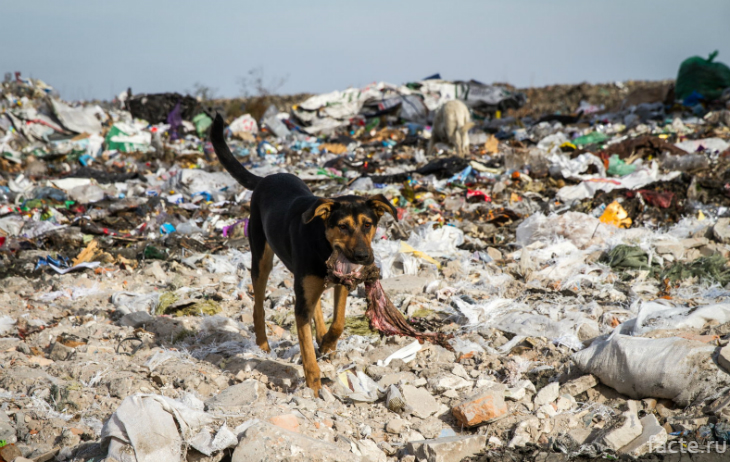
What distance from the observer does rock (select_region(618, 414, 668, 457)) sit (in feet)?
8.27

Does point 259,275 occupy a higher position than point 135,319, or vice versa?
point 259,275

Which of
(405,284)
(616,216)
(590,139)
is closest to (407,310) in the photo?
(405,284)

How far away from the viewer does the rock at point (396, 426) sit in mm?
2898

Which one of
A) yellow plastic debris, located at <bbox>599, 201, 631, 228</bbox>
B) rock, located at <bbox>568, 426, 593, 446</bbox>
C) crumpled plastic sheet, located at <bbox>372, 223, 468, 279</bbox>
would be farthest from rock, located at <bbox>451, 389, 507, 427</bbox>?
yellow plastic debris, located at <bbox>599, 201, 631, 228</bbox>

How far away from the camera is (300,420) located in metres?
2.77

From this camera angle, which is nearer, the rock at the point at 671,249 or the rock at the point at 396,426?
the rock at the point at 396,426

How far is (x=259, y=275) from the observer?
3.97 metres

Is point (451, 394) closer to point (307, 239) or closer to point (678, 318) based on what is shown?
point (307, 239)

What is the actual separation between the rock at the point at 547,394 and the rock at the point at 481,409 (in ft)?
0.78

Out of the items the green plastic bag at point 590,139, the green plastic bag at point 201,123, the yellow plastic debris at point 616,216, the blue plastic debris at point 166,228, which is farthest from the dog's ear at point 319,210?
the green plastic bag at point 201,123

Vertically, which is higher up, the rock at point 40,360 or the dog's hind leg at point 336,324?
the dog's hind leg at point 336,324

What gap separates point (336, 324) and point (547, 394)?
1.26 metres

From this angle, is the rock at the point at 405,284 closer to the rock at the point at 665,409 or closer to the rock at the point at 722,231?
the rock at the point at 665,409

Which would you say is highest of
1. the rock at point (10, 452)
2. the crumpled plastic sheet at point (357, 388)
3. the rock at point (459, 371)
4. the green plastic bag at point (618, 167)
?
the green plastic bag at point (618, 167)
